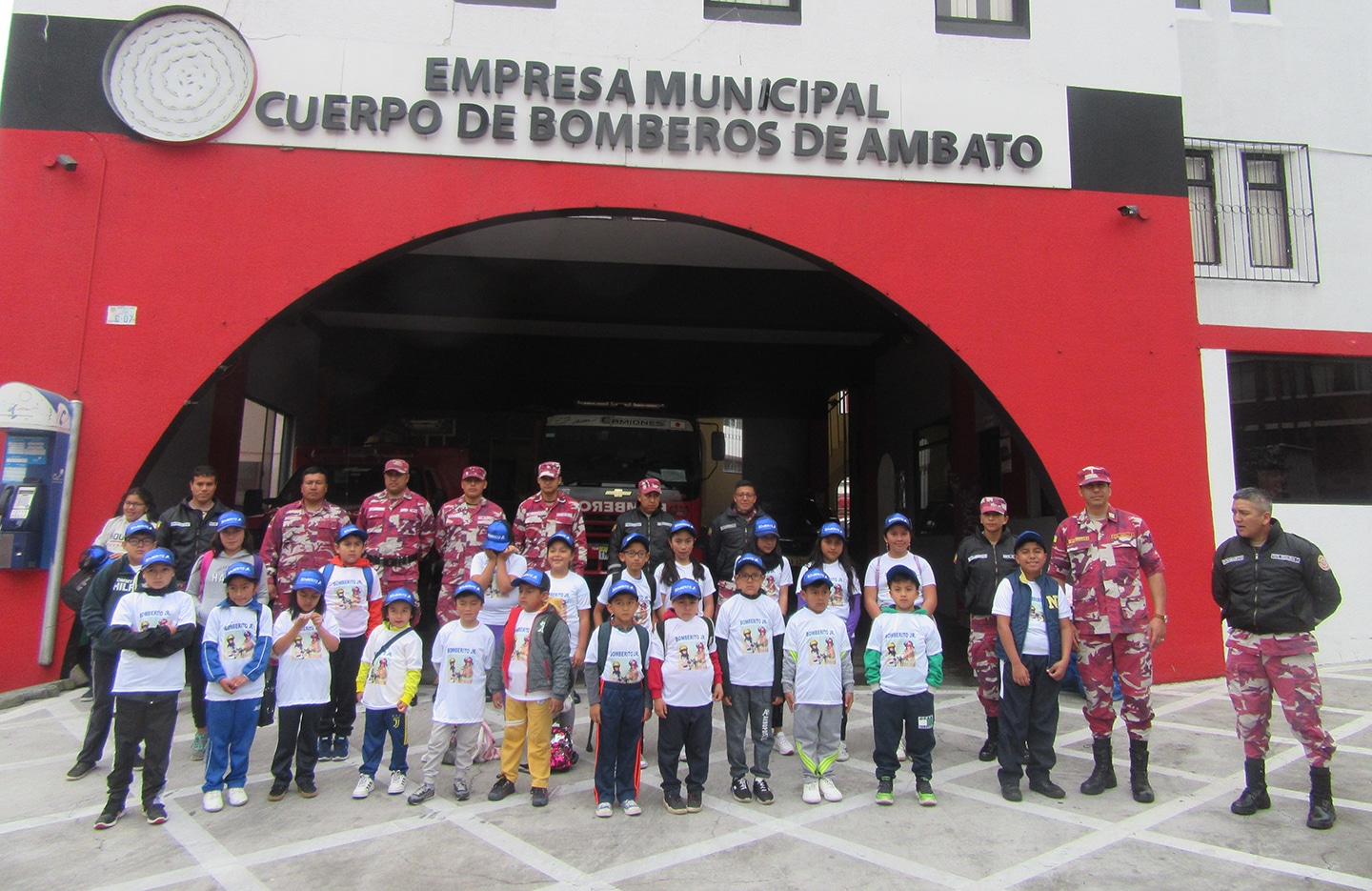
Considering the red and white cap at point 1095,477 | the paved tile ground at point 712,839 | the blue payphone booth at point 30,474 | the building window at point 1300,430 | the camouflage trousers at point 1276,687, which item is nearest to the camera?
the paved tile ground at point 712,839

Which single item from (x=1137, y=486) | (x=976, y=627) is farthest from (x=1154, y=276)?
(x=976, y=627)

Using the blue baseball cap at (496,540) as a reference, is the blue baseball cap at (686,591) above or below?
below

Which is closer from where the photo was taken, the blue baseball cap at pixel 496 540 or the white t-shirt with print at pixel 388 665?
the white t-shirt with print at pixel 388 665

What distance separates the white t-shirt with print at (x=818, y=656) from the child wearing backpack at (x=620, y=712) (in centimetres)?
90

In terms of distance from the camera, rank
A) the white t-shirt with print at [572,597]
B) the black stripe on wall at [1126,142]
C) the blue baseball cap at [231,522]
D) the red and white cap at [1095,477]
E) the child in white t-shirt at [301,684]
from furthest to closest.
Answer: the black stripe on wall at [1126,142], the white t-shirt with print at [572,597], the blue baseball cap at [231,522], the red and white cap at [1095,477], the child in white t-shirt at [301,684]

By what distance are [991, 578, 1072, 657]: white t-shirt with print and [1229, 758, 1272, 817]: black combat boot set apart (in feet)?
3.88

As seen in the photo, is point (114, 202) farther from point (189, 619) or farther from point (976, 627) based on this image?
point (976, 627)

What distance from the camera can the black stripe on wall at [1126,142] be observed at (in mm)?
8594

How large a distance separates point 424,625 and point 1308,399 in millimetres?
9806

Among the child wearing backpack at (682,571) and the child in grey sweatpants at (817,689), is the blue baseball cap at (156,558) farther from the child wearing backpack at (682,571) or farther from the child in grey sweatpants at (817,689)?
the child in grey sweatpants at (817,689)

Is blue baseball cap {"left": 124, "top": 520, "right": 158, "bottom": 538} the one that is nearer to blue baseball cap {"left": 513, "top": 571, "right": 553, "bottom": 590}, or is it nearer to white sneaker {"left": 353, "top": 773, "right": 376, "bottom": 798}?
white sneaker {"left": 353, "top": 773, "right": 376, "bottom": 798}

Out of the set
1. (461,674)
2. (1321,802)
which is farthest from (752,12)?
(1321,802)

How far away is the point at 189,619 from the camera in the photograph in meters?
4.75

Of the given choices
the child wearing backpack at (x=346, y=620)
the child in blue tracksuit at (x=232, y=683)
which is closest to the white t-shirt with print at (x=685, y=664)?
the child wearing backpack at (x=346, y=620)
